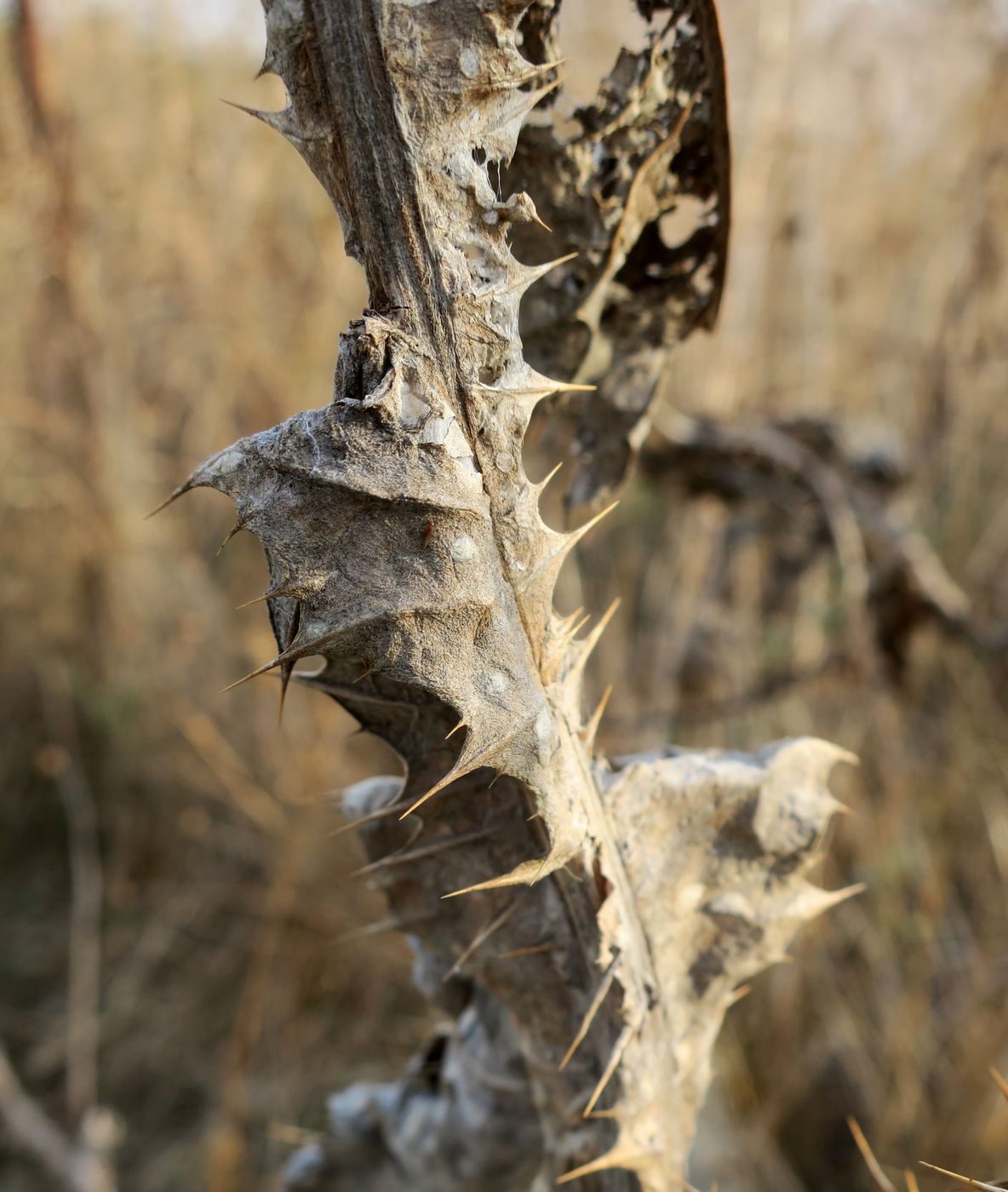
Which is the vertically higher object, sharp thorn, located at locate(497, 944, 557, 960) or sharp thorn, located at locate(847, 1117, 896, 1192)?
sharp thorn, located at locate(497, 944, 557, 960)

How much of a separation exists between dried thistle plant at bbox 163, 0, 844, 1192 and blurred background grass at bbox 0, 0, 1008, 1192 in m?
0.79

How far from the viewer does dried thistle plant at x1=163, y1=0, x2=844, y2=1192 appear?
312 millimetres

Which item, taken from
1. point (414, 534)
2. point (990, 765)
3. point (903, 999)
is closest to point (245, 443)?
point (414, 534)

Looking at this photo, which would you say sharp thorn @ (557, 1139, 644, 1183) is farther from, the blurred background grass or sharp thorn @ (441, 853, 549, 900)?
the blurred background grass

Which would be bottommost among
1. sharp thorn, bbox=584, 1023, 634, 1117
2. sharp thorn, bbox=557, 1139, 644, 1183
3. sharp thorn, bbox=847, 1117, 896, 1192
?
sharp thorn, bbox=847, 1117, 896, 1192

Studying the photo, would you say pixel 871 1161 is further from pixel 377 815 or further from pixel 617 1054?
pixel 377 815

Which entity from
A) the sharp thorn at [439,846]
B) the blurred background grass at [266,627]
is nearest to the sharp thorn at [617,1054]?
the sharp thorn at [439,846]

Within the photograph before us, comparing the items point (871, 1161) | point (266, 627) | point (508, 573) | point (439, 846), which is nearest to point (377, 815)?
point (439, 846)

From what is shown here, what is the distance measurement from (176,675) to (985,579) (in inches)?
63.9

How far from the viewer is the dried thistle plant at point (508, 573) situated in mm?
312

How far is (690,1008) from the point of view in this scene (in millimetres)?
459

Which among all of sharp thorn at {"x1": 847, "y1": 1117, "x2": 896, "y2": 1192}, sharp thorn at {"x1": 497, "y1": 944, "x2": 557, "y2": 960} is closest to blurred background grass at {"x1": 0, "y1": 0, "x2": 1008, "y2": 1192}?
sharp thorn at {"x1": 847, "y1": 1117, "x2": 896, "y2": 1192}

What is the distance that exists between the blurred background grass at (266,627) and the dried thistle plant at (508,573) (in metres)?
0.79

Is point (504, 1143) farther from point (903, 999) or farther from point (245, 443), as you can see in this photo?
point (903, 999)
